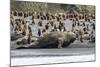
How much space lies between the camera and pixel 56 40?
8.76ft

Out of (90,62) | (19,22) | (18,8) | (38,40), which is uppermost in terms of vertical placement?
(18,8)

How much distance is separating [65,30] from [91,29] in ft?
1.31

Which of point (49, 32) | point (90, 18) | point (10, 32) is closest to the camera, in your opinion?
point (10, 32)

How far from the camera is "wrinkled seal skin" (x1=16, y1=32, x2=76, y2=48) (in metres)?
2.59

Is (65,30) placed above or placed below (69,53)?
above

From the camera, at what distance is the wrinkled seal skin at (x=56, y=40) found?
259 cm

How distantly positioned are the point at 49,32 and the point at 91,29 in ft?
2.04

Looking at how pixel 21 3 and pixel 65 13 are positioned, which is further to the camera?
pixel 65 13

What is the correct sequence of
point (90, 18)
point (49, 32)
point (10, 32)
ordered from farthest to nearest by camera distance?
point (90, 18)
point (49, 32)
point (10, 32)

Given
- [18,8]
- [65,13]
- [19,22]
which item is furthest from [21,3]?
[65,13]

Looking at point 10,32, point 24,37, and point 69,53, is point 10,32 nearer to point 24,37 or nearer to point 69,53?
point 24,37

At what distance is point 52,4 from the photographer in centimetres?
266

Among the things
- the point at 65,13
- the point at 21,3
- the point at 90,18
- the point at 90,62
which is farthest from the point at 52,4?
the point at 90,62

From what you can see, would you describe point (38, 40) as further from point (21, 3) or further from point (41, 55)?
point (21, 3)
